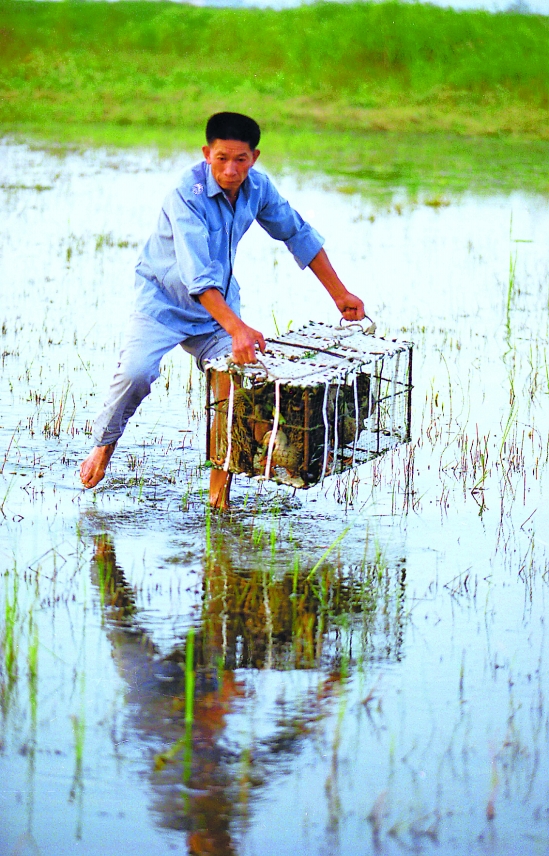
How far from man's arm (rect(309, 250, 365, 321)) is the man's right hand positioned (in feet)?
2.05

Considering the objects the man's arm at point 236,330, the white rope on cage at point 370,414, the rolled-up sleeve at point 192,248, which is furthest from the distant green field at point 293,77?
the man's arm at point 236,330

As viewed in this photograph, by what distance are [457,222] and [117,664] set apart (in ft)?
34.3

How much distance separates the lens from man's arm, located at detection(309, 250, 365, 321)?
4.80m

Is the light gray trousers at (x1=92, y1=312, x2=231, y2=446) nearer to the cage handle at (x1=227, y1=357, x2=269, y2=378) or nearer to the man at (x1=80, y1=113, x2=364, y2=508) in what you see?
the man at (x1=80, y1=113, x2=364, y2=508)

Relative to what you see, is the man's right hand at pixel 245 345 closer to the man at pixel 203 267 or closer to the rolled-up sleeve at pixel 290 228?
the man at pixel 203 267

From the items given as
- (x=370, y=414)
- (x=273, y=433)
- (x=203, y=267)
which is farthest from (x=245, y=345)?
(x=370, y=414)

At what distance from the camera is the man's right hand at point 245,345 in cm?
412

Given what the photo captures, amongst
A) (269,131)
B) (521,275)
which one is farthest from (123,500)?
(269,131)

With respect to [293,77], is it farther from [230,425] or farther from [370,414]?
[230,425]

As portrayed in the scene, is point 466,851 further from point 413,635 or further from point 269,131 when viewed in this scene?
point 269,131

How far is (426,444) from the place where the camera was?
6.04 meters

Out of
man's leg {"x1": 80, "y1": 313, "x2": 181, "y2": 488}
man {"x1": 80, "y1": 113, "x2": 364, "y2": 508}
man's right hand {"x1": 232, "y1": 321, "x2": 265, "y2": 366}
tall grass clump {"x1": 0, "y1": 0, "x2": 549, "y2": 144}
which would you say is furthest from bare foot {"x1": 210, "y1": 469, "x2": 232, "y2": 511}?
tall grass clump {"x1": 0, "y1": 0, "x2": 549, "y2": 144}

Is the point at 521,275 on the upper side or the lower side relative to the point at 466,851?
upper

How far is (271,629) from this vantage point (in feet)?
12.8
